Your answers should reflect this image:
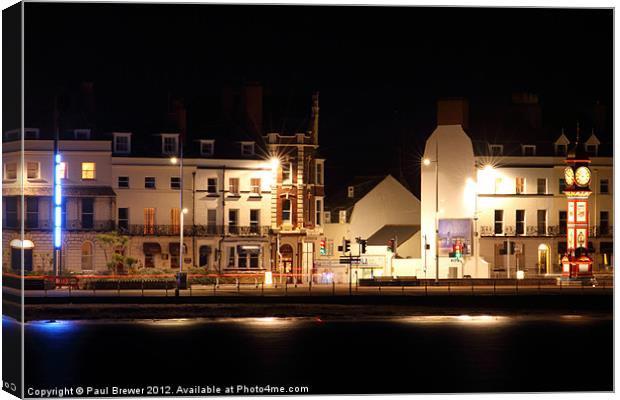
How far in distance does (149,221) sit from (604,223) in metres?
30.5

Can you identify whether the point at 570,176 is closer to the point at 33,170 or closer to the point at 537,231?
the point at 537,231

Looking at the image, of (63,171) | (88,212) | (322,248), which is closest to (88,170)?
(63,171)

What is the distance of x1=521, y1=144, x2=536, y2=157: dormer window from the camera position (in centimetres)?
9588

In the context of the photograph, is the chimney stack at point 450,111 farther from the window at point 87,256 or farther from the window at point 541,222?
the window at point 87,256

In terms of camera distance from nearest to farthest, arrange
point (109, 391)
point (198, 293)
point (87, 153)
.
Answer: point (109, 391)
point (198, 293)
point (87, 153)

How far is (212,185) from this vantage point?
298 feet

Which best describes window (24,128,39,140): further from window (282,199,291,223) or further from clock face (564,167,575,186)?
clock face (564,167,575,186)

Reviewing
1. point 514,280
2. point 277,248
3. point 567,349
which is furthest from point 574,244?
point 567,349

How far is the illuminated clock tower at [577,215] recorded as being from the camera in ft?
262

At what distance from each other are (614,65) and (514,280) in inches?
1803

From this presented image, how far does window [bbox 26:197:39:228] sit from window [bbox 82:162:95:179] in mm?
4502

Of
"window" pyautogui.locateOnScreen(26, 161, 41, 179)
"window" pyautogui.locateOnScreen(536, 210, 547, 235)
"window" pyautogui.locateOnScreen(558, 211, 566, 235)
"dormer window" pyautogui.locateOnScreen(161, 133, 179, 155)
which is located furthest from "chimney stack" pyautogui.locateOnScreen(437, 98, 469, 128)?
"window" pyautogui.locateOnScreen(26, 161, 41, 179)

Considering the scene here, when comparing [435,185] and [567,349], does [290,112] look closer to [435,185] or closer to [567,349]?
[435,185]

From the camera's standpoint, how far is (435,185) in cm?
9212
